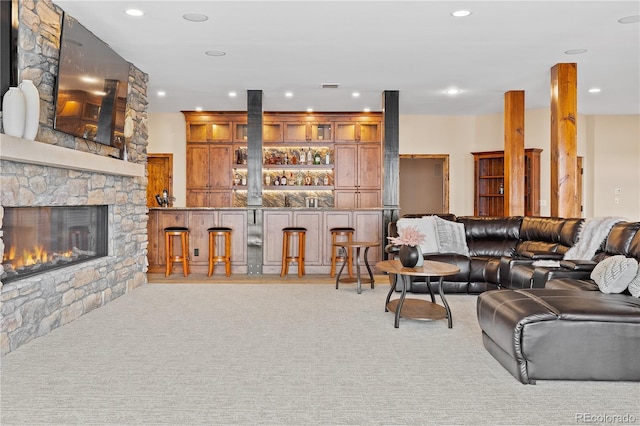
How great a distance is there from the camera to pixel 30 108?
3.47 meters

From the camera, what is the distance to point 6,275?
352 centimetres

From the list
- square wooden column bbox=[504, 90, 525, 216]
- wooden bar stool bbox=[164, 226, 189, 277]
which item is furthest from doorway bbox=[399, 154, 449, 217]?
wooden bar stool bbox=[164, 226, 189, 277]

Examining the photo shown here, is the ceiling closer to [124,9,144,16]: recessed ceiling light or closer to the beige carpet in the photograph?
[124,9,144,16]: recessed ceiling light

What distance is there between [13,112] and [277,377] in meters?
2.54

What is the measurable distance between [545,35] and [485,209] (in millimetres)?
4830

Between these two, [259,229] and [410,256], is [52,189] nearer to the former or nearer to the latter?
A: [410,256]

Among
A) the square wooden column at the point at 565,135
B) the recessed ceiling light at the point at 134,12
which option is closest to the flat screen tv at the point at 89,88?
the recessed ceiling light at the point at 134,12

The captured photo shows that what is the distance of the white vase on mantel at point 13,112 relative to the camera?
131 inches

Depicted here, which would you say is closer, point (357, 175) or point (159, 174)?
point (357, 175)

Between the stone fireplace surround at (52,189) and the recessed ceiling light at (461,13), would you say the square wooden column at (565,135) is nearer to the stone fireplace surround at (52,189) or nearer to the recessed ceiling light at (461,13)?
the recessed ceiling light at (461,13)

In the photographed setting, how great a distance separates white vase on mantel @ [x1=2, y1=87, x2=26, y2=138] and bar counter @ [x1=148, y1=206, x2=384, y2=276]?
3899mm

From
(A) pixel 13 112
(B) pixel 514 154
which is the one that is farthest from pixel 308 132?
(A) pixel 13 112

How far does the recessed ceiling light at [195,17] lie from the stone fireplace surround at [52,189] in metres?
1.09

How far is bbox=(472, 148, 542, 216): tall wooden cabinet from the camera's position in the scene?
29.1 feet
